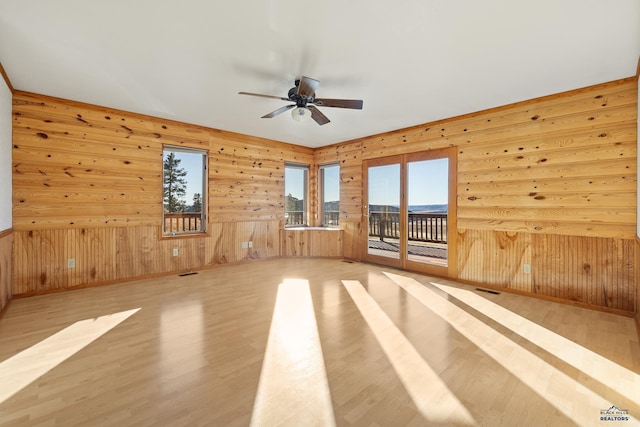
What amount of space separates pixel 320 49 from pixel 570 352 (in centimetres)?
330

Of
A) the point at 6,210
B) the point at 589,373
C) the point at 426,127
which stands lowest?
the point at 589,373

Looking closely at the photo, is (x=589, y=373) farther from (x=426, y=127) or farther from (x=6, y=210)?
(x=6, y=210)

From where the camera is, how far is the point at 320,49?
2.54 m

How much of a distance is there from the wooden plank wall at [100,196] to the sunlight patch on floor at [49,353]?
5.26ft

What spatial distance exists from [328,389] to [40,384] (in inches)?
73.9

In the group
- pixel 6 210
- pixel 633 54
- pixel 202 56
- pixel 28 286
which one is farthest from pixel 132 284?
pixel 633 54

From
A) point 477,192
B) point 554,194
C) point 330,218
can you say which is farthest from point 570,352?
point 330,218

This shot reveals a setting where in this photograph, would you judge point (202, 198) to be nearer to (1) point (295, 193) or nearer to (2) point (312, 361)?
(1) point (295, 193)

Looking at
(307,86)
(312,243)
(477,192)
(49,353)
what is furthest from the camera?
(312,243)

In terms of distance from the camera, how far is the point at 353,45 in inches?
98.0

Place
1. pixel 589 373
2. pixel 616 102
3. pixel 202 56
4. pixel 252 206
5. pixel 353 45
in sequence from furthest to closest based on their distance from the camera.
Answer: pixel 252 206, pixel 616 102, pixel 202 56, pixel 353 45, pixel 589 373

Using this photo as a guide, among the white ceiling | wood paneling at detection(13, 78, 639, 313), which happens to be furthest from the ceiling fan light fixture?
wood paneling at detection(13, 78, 639, 313)

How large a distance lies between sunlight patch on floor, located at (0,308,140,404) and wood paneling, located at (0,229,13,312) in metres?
1.12

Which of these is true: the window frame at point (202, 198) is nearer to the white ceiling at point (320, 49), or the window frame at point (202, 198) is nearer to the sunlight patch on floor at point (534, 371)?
the white ceiling at point (320, 49)
